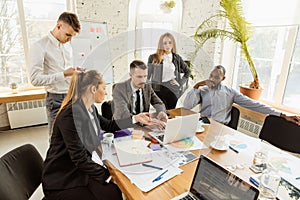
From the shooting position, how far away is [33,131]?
289 cm

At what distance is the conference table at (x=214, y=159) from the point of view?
91 centimetres

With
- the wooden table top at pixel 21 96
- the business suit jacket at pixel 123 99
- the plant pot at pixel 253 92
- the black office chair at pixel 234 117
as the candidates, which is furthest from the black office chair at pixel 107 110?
the plant pot at pixel 253 92

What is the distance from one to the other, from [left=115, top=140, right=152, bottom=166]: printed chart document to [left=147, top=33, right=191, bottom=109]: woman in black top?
0.45 metres

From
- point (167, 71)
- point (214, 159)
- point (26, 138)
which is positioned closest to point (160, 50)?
point (167, 71)

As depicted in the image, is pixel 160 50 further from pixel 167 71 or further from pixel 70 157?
pixel 70 157

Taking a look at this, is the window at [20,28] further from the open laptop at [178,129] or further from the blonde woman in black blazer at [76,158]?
the open laptop at [178,129]

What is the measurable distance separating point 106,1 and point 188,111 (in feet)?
7.21

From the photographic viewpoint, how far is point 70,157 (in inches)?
43.2

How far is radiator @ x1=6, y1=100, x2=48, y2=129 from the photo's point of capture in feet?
9.25

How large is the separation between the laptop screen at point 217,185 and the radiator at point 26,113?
2751 mm

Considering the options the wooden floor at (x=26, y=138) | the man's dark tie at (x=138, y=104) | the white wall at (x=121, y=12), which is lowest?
the wooden floor at (x=26, y=138)

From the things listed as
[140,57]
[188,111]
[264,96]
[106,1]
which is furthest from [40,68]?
[264,96]

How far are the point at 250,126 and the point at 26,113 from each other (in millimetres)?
2974

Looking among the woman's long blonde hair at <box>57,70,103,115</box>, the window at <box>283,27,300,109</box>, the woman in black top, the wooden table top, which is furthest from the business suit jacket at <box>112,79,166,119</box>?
the window at <box>283,27,300,109</box>
